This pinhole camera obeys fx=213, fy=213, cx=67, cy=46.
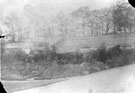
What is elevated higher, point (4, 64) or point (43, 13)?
point (43, 13)

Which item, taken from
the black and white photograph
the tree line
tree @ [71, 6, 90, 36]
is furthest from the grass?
tree @ [71, 6, 90, 36]

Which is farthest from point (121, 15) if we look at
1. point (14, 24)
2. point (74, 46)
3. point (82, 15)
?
point (14, 24)

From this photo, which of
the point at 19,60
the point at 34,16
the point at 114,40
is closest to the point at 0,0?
the point at 34,16

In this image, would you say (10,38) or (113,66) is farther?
(10,38)

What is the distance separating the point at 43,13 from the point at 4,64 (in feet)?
3.52

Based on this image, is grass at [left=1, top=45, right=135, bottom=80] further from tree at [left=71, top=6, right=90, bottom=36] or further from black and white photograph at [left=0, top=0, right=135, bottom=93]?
tree at [left=71, top=6, right=90, bottom=36]

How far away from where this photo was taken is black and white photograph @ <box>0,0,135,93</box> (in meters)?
3.36

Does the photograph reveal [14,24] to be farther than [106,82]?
Yes

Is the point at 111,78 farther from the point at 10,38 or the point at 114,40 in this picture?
the point at 10,38

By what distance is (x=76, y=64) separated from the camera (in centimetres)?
338

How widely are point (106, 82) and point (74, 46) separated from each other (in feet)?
2.50

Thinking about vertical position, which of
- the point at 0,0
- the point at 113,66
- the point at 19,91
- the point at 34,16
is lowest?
the point at 19,91

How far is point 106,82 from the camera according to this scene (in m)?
3.37

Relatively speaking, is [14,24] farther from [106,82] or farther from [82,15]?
[106,82]
